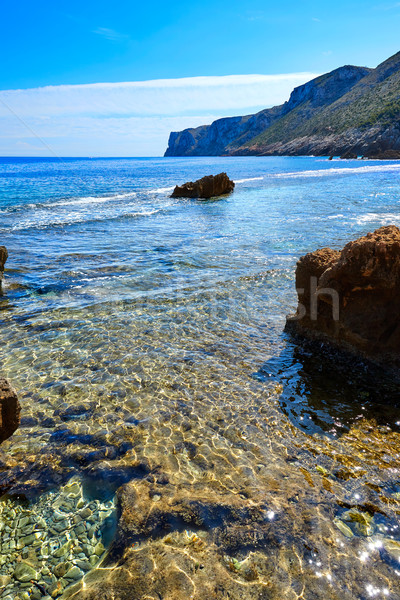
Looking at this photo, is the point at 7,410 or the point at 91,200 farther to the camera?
the point at 91,200

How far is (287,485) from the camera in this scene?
4176 mm

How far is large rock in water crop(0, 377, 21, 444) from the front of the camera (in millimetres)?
4392

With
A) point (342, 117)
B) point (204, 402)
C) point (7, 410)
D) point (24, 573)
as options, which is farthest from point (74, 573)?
point (342, 117)

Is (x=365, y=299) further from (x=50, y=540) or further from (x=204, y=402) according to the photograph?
(x=50, y=540)

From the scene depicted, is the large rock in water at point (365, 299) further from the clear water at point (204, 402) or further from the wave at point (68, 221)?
the wave at point (68, 221)

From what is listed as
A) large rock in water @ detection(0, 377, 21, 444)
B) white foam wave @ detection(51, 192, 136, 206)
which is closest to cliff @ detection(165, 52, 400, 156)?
white foam wave @ detection(51, 192, 136, 206)

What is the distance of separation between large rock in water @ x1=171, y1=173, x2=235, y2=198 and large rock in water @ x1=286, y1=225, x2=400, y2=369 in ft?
105

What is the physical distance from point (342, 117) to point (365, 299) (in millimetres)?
147092

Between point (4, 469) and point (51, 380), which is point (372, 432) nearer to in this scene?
point (4, 469)

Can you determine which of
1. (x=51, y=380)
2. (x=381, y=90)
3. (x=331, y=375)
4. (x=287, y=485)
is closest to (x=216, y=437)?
(x=287, y=485)

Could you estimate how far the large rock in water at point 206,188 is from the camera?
37219 millimetres

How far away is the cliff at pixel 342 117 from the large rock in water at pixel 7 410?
11235 cm

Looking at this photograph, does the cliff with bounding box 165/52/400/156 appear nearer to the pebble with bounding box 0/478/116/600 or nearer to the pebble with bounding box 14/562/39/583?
the pebble with bounding box 0/478/116/600

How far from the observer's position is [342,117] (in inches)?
5064
